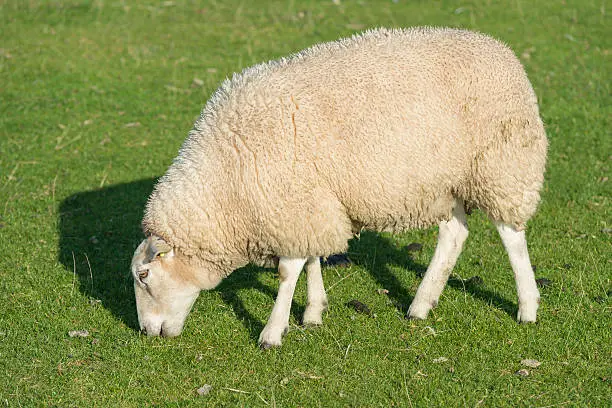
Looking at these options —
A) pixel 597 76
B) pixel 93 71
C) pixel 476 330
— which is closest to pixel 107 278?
pixel 476 330

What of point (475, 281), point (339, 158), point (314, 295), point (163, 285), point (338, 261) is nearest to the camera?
point (339, 158)

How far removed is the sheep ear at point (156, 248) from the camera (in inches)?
220

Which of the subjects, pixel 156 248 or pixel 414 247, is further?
pixel 414 247

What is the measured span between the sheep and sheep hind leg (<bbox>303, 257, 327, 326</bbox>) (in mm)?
417

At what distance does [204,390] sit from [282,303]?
0.83m

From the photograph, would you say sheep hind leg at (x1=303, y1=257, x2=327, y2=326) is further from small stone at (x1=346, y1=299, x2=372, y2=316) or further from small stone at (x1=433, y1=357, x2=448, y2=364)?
small stone at (x1=433, y1=357, x2=448, y2=364)

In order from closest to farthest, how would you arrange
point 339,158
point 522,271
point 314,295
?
1. point 339,158
2. point 522,271
3. point 314,295

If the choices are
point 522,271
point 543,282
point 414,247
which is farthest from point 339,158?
point 414,247

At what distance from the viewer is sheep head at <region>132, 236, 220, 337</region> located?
18.6 ft

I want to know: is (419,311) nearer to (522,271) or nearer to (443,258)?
(443,258)

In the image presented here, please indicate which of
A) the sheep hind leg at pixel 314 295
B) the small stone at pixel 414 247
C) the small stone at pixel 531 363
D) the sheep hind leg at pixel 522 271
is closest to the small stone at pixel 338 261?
the small stone at pixel 414 247

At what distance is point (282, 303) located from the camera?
574cm

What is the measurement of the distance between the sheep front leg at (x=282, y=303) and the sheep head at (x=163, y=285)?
502 millimetres

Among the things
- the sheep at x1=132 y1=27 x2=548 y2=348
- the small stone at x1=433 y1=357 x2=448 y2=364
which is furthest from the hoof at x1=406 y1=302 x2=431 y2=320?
the sheep at x1=132 y1=27 x2=548 y2=348
